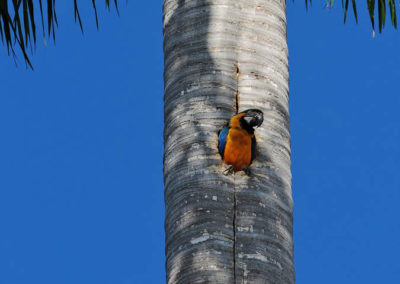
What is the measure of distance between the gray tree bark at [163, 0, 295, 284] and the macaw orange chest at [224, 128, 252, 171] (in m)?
0.05

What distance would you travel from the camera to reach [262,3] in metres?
4.32

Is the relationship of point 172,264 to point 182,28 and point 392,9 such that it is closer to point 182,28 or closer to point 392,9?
point 182,28

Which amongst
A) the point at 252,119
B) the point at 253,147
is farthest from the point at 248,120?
the point at 253,147

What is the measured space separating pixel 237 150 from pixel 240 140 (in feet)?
0.18

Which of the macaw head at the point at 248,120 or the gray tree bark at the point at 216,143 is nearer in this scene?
the gray tree bark at the point at 216,143

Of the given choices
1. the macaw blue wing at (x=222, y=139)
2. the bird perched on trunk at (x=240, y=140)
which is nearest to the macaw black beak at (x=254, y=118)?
the bird perched on trunk at (x=240, y=140)

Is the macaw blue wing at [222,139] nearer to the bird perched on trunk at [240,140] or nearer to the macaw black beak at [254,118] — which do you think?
the bird perched on trunk at [240,140]

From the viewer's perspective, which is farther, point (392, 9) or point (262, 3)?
point (392, 9)

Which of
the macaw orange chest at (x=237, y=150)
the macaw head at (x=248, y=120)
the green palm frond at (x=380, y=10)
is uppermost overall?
the green palm frond at (x=380, y=10)

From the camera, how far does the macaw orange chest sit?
3.73m

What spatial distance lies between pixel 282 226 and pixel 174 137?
675mm

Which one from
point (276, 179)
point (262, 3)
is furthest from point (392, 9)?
point (276, 179)

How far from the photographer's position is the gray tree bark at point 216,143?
11.2 feet

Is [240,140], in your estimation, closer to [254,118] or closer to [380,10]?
[254,118]
